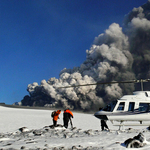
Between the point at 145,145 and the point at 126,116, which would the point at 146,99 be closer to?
the point at 126,116

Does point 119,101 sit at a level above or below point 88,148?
above

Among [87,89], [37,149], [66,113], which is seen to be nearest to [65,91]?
[87,89]

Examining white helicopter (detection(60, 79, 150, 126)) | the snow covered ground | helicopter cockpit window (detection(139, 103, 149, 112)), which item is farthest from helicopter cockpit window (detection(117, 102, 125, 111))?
the snow covered ground

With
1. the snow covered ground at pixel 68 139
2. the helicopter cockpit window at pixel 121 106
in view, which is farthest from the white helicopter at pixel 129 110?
the snow covered ground at pixel 68 139

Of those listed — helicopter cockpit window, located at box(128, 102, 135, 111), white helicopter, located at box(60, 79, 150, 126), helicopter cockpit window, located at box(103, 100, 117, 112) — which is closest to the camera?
white helicopter, located at box(60, 79, 150, 126)

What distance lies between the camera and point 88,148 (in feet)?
21.4

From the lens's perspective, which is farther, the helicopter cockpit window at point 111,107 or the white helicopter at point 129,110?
the helicopter cockpit window at point 111,107

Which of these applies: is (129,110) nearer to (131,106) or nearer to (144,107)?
(131,106)

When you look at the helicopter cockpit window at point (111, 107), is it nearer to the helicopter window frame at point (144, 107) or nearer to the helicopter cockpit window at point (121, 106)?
the helicopter cockpit window at point (121, 106)

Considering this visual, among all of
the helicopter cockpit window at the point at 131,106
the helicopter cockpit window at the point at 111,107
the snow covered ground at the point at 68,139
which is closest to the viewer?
the snow covered ground at the point at 68,139

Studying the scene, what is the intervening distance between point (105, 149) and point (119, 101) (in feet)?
26.3

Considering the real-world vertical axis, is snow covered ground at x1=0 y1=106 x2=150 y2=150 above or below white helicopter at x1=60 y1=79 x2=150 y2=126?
below

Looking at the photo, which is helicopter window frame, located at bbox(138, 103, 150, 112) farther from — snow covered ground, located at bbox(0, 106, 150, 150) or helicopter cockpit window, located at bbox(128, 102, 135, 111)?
snow covered ground, located at bbox(0, 106, 150, 150)

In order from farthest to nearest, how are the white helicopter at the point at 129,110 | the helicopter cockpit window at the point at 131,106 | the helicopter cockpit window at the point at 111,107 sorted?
the helicopter cockpit window at the point at 111,107, the helicopter cockpit window at the point at 131,106, the white helicopter at the point at 129,110
